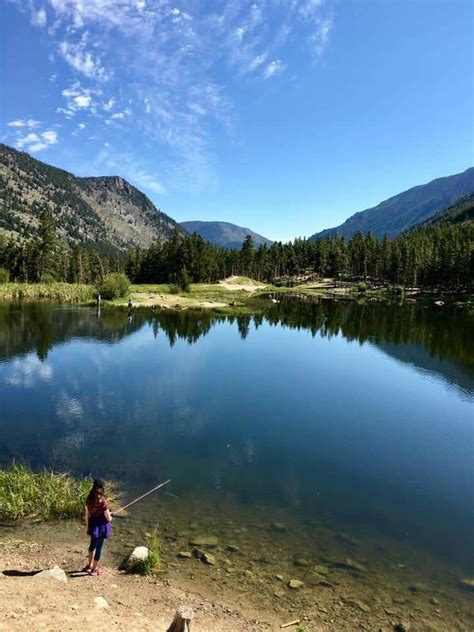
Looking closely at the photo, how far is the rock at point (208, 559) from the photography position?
12.9 meters

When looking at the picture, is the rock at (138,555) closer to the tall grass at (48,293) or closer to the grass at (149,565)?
Answer: the grass at (149,565)

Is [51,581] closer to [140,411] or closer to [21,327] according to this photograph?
[140,411]

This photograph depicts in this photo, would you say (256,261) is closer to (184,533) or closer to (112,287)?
(112,287)

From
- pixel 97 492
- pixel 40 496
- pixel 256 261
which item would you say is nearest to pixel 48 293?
pixel 40 496

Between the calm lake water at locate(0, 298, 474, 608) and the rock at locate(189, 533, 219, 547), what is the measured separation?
0.54 meters

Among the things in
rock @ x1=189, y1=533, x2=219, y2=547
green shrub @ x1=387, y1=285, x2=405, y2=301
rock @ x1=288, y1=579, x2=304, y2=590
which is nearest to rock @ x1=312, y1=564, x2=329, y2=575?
rock @ x1=288, y1=579, x2=304, y2=590

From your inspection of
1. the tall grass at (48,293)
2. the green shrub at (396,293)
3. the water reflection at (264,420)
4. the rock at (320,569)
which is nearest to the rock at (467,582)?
the water reflection at (264,420)

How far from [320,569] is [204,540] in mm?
3726

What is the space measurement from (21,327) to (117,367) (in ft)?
78.7

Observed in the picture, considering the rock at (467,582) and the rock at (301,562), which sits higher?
the rock at (301,562)

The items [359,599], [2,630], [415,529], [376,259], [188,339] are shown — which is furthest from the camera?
[376,259]

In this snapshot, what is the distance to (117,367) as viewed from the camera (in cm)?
3847

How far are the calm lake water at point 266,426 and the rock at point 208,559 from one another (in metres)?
1.54

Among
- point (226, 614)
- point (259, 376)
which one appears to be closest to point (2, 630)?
point (226, 614)
